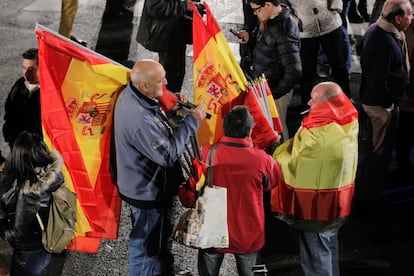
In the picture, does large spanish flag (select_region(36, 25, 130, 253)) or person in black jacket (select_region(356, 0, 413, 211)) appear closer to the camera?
large spanish flag (select_region(36, 25, 130, 253))

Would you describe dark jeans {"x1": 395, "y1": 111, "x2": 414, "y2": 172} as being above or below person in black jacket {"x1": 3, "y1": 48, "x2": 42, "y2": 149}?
below

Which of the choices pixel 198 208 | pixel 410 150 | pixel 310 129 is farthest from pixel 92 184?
pixel 410 150

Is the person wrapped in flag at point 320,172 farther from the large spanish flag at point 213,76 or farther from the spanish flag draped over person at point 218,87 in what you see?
the large spanish flag at point 213,76

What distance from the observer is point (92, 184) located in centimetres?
564

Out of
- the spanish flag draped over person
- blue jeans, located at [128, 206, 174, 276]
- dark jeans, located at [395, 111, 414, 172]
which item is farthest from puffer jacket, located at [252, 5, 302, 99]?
blue jeans, located at [128, 206, 174, 276]

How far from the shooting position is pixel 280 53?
21.3ft

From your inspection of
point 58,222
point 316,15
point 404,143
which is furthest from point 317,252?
point 316,15

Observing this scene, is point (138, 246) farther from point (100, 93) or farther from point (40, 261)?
point (100, 93)

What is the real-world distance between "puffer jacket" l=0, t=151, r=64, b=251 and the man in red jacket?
1168 mm

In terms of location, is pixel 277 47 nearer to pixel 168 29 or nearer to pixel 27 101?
pixel 168 29

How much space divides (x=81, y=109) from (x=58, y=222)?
950mm

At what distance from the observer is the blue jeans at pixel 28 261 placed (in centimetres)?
520

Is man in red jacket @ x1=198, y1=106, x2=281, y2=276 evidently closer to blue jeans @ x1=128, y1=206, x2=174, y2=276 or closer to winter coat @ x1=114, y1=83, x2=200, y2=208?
winter coat @ x1=114, y1=83, x2=200, y2=208

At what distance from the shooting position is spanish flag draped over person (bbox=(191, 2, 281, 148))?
5898 millimetres
